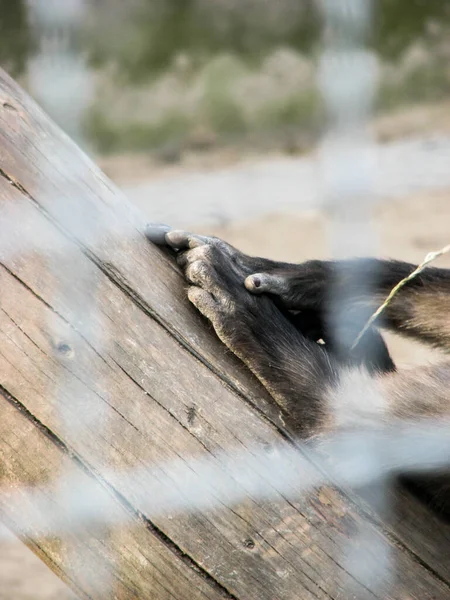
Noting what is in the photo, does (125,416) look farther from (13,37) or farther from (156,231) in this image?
(13,37)

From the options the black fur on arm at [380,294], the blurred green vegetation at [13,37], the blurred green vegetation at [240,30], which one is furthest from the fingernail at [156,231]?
the blurred green vegetation at [240,30]

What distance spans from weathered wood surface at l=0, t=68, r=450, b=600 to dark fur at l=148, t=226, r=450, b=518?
0.03 meters

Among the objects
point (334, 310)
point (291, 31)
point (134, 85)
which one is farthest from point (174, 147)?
point (334, 310)

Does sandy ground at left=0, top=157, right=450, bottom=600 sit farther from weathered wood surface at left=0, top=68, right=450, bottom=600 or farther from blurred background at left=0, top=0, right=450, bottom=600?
weathered wood surface at left=0, top=68, right=450, bottom=600

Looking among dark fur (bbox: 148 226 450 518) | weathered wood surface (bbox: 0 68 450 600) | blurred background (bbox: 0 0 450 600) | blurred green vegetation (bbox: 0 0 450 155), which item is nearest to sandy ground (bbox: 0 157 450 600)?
blurred background (bbox: 0 0 450 600)

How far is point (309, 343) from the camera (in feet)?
3.57

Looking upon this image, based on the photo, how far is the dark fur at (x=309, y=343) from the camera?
3.28ft

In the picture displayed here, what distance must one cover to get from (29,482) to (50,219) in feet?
0.90

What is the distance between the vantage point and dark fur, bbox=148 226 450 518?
39.4 inches

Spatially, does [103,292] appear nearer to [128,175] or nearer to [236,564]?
[236,564]

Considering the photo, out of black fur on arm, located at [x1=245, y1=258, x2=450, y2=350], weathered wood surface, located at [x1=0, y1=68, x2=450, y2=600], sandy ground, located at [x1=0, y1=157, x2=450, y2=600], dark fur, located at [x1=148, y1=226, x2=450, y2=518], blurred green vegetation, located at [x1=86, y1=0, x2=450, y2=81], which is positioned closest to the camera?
weathered wood surface, located at [x1=0, y1=68, x2=450, y2=600]

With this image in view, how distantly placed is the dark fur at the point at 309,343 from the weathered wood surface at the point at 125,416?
0.03 metres

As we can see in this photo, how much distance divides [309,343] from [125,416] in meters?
0.28

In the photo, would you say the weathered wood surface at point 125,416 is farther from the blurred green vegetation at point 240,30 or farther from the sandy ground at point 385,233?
the blurred green vegetation at point 240,30
